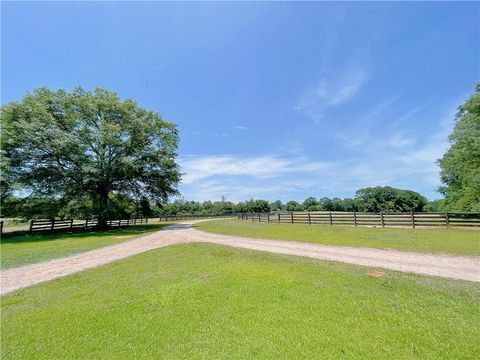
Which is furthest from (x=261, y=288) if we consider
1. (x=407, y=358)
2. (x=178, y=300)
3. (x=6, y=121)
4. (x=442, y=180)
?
(x=442, y=180)

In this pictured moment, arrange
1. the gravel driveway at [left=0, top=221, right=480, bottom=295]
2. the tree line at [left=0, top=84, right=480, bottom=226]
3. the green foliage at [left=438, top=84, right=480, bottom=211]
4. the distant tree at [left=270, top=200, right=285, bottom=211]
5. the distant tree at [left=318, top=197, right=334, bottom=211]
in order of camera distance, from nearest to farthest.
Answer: the gravel driveway at [left=0, top=221, right=480, bottom=295] < the green foliage at [left=438, top=84, right=480, bottom=211] < the tree line at [left=0, top=84, right=480, bottom=226] < the distant tree at [left=318, top=197, right=334, bottom=211] < the distant tree at [left=270, top=200, right=285, bottom=211]

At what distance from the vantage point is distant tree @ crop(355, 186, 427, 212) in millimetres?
89438

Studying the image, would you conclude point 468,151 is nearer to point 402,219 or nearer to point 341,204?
point 402,219

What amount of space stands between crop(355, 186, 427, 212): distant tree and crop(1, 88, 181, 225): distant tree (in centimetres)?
8419

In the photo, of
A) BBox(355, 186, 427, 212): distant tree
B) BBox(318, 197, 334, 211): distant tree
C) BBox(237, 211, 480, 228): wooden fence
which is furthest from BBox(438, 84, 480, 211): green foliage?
BBox(318, 197, 334, 211): distant tree

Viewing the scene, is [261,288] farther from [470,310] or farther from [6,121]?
[6,121]

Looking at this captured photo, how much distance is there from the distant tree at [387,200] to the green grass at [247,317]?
9593 cm

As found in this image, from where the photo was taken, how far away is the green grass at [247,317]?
324 cm

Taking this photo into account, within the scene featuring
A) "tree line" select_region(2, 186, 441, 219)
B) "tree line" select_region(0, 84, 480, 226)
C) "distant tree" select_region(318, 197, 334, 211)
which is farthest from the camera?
"distant tree" select_region(318, 197, 334, 211)

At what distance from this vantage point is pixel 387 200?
9138 cm

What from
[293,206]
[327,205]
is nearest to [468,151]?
[327,205]

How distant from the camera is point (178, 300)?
4.84 metres

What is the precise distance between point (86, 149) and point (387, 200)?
321ft

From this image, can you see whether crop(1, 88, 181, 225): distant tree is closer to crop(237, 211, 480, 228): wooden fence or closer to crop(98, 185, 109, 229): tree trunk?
crop(98, 185, 109, 229): tree trunk
